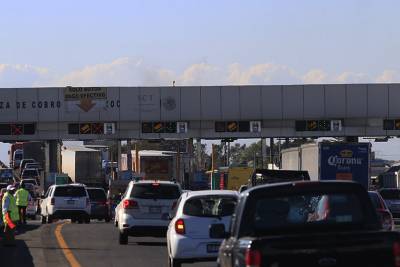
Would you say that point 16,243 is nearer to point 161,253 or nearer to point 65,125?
point 161,253

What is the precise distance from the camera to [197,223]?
17109 mm

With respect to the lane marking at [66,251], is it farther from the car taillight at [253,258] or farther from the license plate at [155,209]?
the car taillight at [253,258]

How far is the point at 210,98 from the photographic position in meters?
59.8

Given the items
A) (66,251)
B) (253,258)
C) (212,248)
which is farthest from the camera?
(66,251)

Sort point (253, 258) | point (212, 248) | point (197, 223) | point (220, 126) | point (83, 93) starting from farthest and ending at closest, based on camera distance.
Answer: point (220, 126)
point (83, 93)
point (197, 223)
point (212, 248)
point (253, 258)

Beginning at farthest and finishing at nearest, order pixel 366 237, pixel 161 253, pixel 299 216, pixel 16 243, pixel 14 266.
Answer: pixel 16 243
pixel 161 253
pixel 14 266
pixel 299 216
pixel 366 237

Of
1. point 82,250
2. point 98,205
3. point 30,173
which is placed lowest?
point 30,173

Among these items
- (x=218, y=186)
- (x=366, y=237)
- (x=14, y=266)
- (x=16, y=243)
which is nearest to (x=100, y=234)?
(x=16, y=243)

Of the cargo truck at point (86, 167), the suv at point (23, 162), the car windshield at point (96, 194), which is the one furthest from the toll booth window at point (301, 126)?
the suv at point (23, 162)

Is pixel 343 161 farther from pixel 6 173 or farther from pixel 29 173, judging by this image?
pixel 6 173

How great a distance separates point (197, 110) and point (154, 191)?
35520 millimetres

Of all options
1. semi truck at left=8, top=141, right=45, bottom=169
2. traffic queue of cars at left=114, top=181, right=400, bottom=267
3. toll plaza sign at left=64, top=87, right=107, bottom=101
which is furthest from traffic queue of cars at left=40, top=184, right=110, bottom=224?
semi truck at left=8, top=141, right=45, bottom=169

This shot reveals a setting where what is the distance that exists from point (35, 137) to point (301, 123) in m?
16.4

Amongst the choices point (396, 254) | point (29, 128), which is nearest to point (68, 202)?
point (29, 128)
